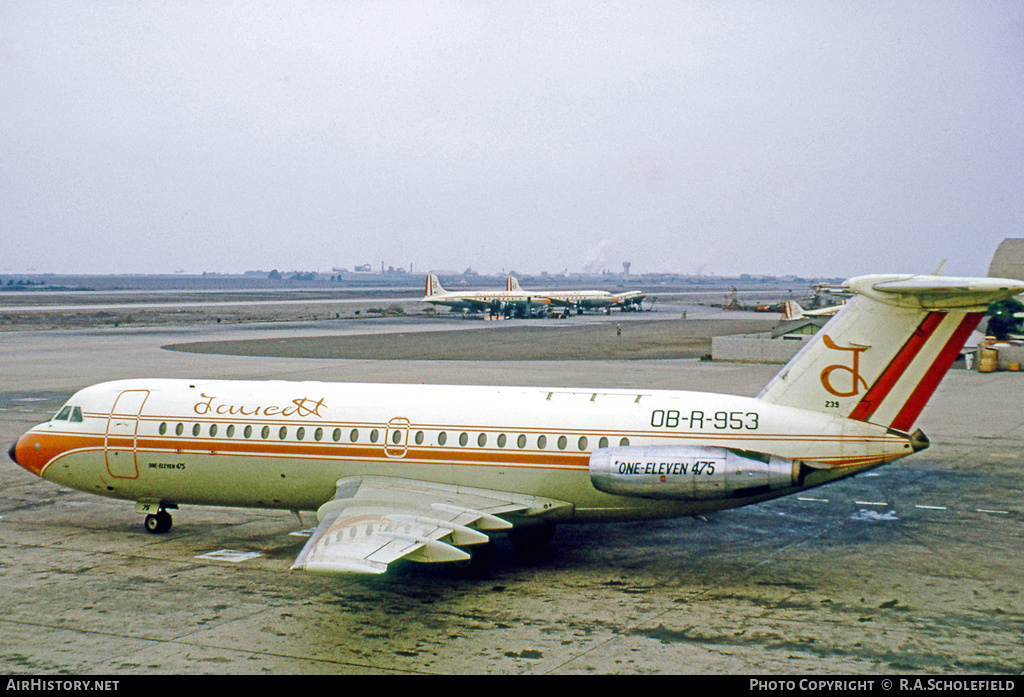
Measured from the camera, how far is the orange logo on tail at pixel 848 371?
16.0 meters

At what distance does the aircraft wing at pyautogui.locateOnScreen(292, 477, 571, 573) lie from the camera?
43.0ft

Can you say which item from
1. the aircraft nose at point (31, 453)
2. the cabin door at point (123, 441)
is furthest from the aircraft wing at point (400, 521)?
the aircraft nose at point (31, 453)

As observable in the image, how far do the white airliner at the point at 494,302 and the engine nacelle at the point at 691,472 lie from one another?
91109 mm

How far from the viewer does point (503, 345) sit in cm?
6744

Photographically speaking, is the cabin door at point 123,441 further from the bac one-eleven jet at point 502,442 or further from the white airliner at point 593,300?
the white airliner at point 593,300

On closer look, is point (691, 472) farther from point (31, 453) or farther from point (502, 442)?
point (31, 453)

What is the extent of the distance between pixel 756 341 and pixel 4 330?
62788 millimetres

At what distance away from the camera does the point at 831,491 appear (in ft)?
78.9

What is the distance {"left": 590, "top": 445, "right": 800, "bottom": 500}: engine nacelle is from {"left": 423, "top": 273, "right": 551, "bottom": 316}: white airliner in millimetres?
91109

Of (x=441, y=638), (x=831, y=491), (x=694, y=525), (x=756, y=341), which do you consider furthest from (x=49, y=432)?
(x=756, y=341)

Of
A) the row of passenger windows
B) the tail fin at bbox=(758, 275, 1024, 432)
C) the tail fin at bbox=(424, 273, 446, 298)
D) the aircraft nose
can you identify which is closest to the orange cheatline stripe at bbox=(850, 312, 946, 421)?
the tail fin at bbox=(758, 275, 1024, 432)

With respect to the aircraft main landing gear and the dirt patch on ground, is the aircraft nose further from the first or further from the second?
the dirt patch on ground

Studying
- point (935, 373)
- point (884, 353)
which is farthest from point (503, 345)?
point (935, 373)
